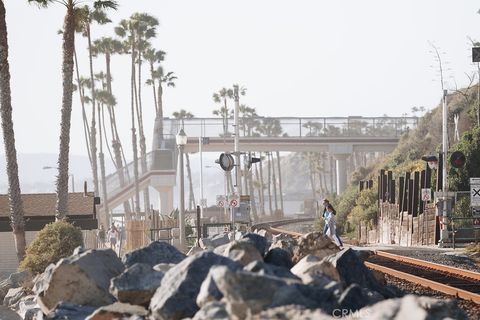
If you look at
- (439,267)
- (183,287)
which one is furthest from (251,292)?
(439,267)

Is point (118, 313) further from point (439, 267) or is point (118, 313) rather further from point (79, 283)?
point (439, 267)

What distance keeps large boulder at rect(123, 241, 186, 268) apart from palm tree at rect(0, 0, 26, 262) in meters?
21.3

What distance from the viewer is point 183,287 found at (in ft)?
44.7

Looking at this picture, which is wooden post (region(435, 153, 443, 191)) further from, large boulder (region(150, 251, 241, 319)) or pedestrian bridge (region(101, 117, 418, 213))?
pedestrian bridge (region(101, 117, 418, 213))

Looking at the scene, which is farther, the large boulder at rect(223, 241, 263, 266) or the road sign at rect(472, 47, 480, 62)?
the road sign at rect(472, 47, 480, 62)

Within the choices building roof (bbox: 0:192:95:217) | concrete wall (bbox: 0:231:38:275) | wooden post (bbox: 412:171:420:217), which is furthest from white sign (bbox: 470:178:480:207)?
concrete wall (bbox: 0:231:38:275)

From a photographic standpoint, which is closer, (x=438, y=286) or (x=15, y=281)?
(x=438, y=286)

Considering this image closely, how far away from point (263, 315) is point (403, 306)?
133cm

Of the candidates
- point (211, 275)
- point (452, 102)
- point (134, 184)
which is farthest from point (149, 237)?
point (134, 184)

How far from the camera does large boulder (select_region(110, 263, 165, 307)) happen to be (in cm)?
1499

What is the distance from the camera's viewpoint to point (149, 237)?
4353 centimetres

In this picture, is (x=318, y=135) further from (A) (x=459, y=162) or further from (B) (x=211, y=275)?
(B) (x=211, y=275)

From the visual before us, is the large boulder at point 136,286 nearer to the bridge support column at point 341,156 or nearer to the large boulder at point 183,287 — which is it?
the large boulder at point 183,287

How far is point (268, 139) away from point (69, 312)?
265 feet
